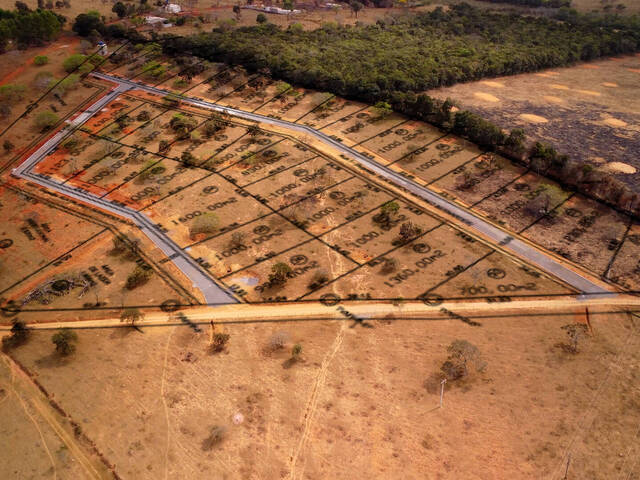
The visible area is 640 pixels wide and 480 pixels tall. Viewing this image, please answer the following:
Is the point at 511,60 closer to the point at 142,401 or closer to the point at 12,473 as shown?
the point at 142,401

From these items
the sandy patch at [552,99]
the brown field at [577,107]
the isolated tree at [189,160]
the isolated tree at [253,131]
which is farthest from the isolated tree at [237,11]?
the sandy patch at [552,99]

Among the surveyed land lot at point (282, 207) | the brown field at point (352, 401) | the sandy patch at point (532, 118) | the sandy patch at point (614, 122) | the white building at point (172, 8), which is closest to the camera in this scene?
the brown field at point (352, 401)

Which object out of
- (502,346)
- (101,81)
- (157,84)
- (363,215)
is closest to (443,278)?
(502,346)

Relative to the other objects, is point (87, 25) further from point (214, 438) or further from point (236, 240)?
point (214, 438)

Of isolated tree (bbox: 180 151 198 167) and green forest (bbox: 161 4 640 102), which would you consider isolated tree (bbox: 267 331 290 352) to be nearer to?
isolated tree (bbox: 180 151 198 167)

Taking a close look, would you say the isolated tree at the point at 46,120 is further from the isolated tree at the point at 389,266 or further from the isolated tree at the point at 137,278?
the isolated tree at the point at 389,266

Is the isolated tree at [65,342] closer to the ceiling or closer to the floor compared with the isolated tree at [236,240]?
closer to the ceiling

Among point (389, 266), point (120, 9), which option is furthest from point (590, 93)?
point (120, 9)
